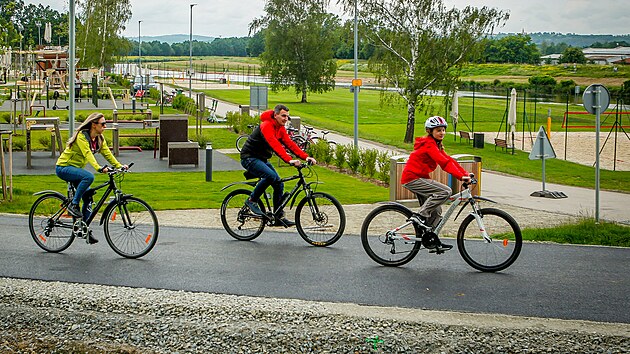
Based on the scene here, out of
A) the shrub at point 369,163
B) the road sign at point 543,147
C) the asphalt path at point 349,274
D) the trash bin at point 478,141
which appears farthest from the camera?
the trash bin at point 478,141

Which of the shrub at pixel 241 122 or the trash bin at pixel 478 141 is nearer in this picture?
the shrub at pixel 241 122

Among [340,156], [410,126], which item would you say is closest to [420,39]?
[410,126]

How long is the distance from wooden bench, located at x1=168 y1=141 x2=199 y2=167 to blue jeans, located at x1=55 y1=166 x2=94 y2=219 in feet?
45.0

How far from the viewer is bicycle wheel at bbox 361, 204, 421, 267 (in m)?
10.9

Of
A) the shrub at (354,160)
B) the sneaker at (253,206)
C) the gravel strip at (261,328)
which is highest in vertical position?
the sneaker at (253,206)

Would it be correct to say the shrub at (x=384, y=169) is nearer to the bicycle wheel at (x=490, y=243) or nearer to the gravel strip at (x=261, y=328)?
the bicycle wheel at (x=490, y=243)

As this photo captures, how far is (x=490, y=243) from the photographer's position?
10.7m

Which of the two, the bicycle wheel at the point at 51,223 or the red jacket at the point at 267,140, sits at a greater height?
the red jacket at the point at 267,140

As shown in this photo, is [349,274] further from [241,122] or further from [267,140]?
[241,122]

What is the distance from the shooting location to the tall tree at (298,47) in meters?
71.4

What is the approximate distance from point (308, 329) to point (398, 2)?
1237 inches

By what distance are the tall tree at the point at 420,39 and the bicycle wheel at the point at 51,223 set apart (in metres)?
27.5

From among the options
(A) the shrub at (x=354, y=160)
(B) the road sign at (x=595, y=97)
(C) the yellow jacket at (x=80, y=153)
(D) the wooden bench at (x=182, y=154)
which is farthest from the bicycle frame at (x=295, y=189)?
(D) the wooden bench at (x=182, y=154)

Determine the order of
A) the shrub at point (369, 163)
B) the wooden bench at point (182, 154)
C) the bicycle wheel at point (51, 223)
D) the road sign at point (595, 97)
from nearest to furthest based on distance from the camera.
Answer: the bicycle wheel at point (51, 223) → the road sign at point (595, 97) → the shrub at point (369, 163) → the wooden bench at point (182, 154)
